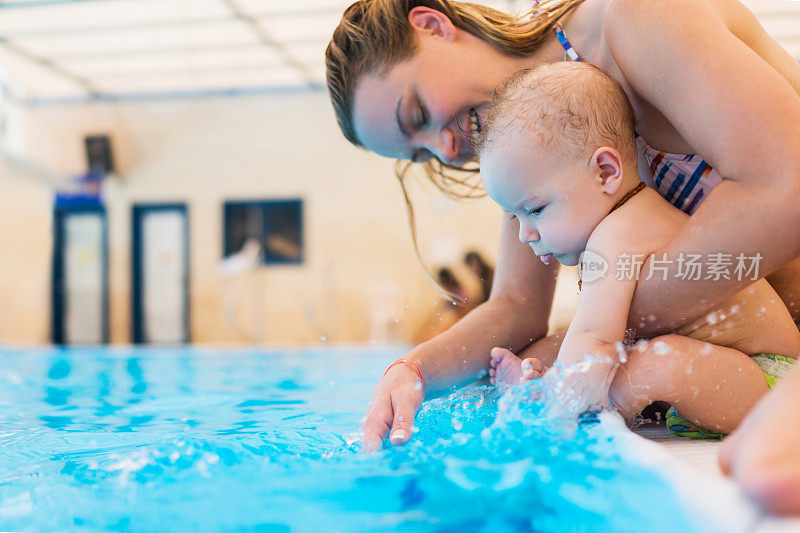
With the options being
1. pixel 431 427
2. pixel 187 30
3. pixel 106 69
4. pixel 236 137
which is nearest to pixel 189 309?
pixel 236 137

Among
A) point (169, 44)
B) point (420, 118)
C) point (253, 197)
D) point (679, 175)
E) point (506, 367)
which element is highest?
point (169, 44)

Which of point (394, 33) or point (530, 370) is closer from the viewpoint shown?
point (530, 370)

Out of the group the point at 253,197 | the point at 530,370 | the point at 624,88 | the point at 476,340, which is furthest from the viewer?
the point at 253,197

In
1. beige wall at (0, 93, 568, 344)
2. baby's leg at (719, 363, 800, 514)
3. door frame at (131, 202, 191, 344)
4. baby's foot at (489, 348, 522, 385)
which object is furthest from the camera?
door frame at (131, 202, 191, 344)

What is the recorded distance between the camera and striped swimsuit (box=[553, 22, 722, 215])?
1308mm

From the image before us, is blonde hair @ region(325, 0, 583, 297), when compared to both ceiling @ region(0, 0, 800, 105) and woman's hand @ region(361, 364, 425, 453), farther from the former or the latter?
ceiling @ region(0, 0, 800, 105)

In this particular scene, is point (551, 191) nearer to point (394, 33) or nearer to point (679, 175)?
point (679, 175)

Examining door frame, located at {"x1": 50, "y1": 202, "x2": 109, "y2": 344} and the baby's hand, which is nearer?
the baby's hand

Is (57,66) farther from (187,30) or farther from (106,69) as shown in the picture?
(187,30)

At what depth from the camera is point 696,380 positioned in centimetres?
106

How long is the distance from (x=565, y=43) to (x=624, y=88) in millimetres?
203

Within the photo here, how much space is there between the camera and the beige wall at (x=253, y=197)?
9016 mm

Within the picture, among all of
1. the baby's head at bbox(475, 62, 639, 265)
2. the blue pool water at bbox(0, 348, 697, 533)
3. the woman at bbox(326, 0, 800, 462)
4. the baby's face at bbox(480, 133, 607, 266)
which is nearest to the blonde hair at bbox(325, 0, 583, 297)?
the woman at bbox(326, 0, 800, 462)

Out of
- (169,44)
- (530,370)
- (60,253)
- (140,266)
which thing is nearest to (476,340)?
(530,370)
